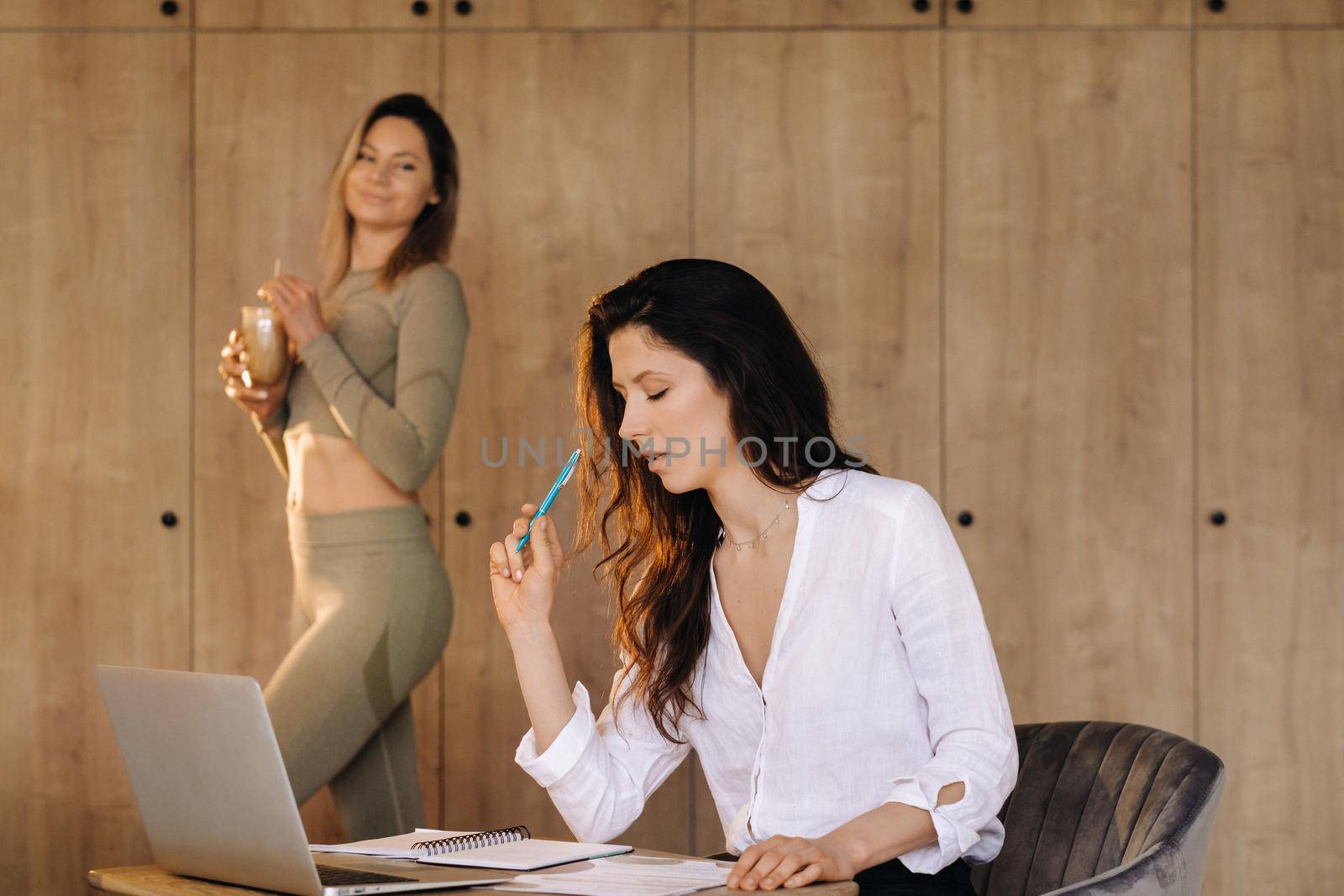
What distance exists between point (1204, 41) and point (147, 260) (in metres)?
2.81

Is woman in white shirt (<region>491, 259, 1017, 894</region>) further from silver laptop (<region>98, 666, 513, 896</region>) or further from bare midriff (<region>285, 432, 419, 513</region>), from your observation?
bare midriff (<region>285, 432, 419, 513</region>)

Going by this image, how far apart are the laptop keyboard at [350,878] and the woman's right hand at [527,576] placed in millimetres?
422

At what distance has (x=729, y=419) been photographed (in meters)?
1.75

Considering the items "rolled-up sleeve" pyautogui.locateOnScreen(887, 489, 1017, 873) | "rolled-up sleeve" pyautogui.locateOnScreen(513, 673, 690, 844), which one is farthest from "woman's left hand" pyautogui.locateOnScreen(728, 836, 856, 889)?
"rolled-up sleeve" pyautogui.locateOnScreen(513, 673, 690, 844)

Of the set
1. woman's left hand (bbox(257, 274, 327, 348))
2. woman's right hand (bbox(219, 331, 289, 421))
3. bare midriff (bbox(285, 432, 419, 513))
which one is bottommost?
bare midriff (bbox(285, 432, 419, 513))

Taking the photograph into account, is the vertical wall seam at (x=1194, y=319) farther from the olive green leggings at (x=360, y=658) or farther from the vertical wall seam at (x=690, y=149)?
the olive green leggings at (x=360, y=658)

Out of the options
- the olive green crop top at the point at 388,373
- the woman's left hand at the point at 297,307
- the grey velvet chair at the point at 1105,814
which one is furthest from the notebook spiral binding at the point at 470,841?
the woman's left hand at the point at 297,307

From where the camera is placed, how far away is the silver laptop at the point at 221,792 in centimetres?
125

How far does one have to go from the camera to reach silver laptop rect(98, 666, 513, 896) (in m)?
1.25

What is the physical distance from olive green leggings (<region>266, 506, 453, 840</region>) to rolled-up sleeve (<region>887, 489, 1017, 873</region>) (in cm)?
166

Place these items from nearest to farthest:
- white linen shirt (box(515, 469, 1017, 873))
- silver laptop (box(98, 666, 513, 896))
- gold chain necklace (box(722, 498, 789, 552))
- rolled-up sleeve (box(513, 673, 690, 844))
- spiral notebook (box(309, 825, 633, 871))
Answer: silver laptop (box(98, 666, 513, 896)) < spiral notebook (box(309, 825, 633, 871)) < white linen shirt (box(515, 469, 1017, 873)) < rolled-up sleeve (box(513, 673, 690, 844)) < gold chain necklace (box(722, 498, 789, 552))

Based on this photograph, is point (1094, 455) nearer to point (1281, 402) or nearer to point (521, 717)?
point (1281, 402)

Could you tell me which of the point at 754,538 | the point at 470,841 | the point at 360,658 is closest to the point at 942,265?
the point at 360,658

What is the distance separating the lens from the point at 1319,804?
3535 mm
